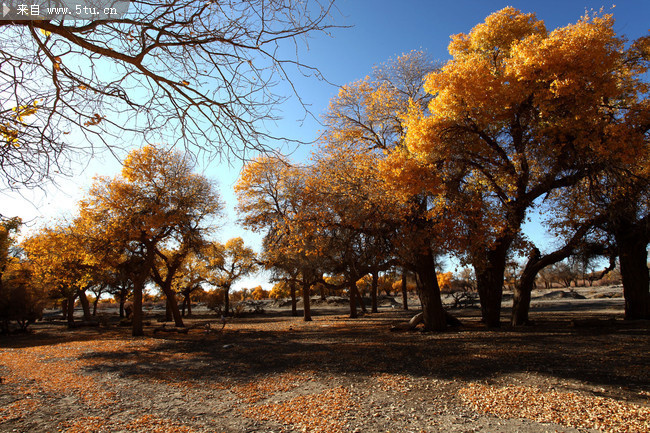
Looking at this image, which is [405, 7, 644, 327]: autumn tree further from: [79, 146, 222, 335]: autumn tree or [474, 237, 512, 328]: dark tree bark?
[79, 146, 222, 335]: autumn tree

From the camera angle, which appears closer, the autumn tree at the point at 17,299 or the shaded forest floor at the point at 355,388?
the shaded forest floor at the point at 355,388

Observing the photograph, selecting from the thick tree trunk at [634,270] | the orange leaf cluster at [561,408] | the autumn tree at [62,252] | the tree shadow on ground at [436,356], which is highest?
the autumn tree at [62,252]

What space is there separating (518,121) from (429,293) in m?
6.07

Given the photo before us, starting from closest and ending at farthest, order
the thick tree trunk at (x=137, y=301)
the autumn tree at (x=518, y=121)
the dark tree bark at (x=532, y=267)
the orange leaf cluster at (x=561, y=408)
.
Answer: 1. the orange leaf cluster at (x=561, y=408)
2. the autumn tree at (x=518, y=121)
3. the dark tree bark at (x=532, y=267)
4. the thick tree trunk at (x=137, y=301)

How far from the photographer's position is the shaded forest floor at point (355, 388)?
4133 millimetres

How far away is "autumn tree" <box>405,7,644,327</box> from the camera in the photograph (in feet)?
27.4

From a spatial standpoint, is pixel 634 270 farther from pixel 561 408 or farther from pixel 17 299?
pixel 17 299

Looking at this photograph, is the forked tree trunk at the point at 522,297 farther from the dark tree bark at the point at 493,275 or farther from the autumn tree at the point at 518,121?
the autumn tree at the point at 518,121

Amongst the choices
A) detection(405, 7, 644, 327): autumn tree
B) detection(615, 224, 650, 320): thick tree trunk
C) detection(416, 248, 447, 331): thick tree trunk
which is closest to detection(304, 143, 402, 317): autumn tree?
detection(416, 248, 447, 331): thick tree trunk

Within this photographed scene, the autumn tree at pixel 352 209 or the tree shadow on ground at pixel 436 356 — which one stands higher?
the autumn tree at pixel 352 209

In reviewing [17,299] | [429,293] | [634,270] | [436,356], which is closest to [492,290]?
[429,293]

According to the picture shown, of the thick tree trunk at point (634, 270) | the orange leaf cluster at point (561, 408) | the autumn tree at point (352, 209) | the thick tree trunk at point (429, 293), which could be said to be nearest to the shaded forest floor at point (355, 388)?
the orange leaf cluster at point (561, 408)

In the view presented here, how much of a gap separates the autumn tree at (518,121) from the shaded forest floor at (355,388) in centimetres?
337

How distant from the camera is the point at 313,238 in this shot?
38.8 ft
